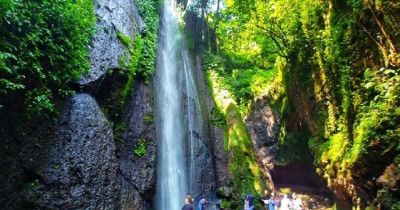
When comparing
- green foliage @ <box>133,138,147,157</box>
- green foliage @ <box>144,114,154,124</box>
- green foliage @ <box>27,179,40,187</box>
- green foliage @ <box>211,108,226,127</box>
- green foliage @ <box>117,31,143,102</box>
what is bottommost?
green foliage @ <box>27,179,40,187</box>

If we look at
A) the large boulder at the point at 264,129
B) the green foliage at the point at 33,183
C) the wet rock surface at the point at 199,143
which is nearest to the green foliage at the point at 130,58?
the green foliage at the point at 33,183

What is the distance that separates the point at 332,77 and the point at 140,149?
708 centimetres

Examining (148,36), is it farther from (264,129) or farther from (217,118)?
(264,129)

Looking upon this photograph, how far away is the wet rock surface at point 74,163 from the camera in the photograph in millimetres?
6582

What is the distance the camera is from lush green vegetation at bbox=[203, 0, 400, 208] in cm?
744

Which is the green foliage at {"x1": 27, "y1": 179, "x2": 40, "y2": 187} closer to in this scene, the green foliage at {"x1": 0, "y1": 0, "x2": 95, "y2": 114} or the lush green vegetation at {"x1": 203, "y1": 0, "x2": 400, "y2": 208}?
the green foliage at {"x1": 0, "y1": 0, "x2": 95, "y2": 114}

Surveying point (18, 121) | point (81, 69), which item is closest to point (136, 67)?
point (81, 69)

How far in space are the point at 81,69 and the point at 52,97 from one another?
131 cm

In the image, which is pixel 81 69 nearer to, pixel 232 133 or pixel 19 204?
pixel 19 204

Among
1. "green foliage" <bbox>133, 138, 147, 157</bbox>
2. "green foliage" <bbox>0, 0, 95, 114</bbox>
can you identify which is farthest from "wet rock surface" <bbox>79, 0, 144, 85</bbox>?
"green foliage" <bbox>133, 138, 147, 157</bbox>

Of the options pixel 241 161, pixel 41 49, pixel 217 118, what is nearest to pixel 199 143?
pixel 241 161

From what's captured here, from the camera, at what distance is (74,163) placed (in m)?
7.21

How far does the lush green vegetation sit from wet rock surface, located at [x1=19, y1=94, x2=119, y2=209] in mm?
6657

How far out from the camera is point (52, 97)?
7.55 meters
